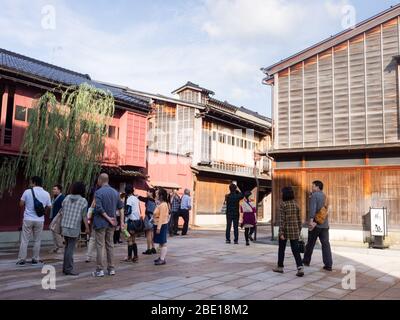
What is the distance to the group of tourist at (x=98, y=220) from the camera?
7.59m

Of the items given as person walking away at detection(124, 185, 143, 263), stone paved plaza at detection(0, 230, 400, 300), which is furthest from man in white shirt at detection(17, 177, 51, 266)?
person walking away at detection(124, 185, 143, 263)

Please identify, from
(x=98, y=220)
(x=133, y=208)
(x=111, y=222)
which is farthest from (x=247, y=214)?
(x=98, y=220)

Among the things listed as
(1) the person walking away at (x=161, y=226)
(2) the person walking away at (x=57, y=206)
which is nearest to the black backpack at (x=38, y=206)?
(2) the person walking away at (x=57, y=206)

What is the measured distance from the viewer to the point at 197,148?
23.5 meters

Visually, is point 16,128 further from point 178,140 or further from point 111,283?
point 178,140

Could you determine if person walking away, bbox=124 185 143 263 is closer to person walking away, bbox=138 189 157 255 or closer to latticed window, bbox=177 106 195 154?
person walking away, bbox=138 189 157 255

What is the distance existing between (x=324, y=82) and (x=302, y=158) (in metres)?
2.88

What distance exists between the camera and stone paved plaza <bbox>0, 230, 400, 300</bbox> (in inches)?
243

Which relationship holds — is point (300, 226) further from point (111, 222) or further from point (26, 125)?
point (26, 125)

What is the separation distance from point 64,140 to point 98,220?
5823 mm

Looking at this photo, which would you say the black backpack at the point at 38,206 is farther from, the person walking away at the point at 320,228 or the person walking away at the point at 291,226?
the person walking away at the point at 320,228

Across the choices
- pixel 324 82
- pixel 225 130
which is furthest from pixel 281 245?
pixel 225 130

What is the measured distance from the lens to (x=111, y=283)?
6.88 m

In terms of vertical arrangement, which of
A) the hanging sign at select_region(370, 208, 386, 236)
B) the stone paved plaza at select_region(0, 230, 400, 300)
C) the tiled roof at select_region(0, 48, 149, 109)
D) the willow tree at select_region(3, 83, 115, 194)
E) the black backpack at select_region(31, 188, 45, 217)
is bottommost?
the stone paved plaza at select_region(0, 230, 400, 300)
